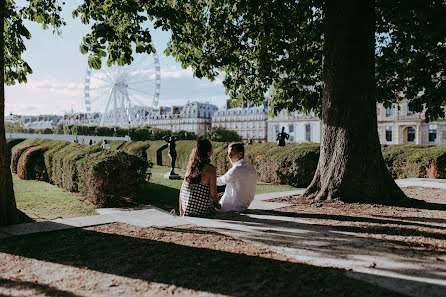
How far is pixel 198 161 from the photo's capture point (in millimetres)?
5551

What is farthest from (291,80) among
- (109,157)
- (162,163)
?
(162,163)

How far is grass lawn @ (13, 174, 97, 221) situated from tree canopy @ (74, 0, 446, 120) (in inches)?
120

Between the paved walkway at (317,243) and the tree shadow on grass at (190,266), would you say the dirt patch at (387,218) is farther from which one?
the tree shadow on grass at (190,266)

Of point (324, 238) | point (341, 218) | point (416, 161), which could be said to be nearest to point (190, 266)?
point (324, 238)

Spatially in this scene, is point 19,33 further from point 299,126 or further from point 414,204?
point 299,126

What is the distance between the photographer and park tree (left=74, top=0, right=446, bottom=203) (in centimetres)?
716

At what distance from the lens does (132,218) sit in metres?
5.67

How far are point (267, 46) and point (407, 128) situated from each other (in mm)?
54742

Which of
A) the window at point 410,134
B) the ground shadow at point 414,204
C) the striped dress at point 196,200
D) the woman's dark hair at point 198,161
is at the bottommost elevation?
the ground shadow at point 414,204

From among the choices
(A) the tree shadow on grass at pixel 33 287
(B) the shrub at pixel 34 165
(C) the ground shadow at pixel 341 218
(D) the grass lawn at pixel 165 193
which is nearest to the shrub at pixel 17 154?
(B) the shrub at pixel 34 165

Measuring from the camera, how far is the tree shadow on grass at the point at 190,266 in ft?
9.51

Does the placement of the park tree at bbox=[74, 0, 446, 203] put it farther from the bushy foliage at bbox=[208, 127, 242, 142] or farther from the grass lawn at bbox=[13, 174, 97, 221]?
the bushy foliage at bbox=[208, 127, 242, 142]

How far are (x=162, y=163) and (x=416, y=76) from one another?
16.2 m

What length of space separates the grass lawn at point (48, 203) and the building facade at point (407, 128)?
50.5 meters
